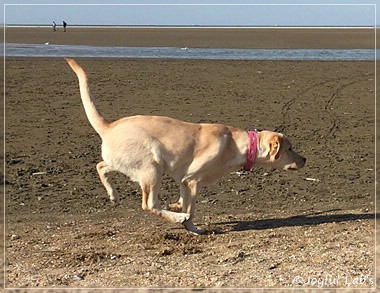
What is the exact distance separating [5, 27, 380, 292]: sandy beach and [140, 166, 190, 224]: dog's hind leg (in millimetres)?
171

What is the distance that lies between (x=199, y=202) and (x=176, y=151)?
1589mm

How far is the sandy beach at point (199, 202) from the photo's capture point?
16.6 ft

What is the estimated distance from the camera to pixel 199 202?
754 centimetres

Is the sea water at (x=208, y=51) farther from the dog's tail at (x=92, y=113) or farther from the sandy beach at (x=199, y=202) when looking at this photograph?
the dog's tail at (x=92, y=113)

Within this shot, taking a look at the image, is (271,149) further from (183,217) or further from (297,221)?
(183,217)

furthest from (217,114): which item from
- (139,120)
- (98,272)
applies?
(98,272)

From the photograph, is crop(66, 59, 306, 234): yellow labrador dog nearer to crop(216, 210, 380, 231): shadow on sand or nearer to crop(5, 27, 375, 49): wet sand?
crop(216, 210, 380, 231): shadow on sand

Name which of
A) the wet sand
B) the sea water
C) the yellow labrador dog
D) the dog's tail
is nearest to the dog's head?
the yellow labrador dog

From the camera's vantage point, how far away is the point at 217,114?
42.3ft

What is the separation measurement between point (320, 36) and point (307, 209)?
122ft

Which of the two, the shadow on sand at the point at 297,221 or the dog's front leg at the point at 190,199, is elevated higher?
the dog's front leg at the point at 190,199

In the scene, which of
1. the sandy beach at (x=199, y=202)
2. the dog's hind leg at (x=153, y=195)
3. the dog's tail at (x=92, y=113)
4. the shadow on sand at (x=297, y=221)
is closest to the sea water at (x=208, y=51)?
the sandy beach at (x=199, y=202)

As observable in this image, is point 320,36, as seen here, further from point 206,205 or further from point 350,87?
point 206,205

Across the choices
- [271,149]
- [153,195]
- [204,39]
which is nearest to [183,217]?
[153,195]
